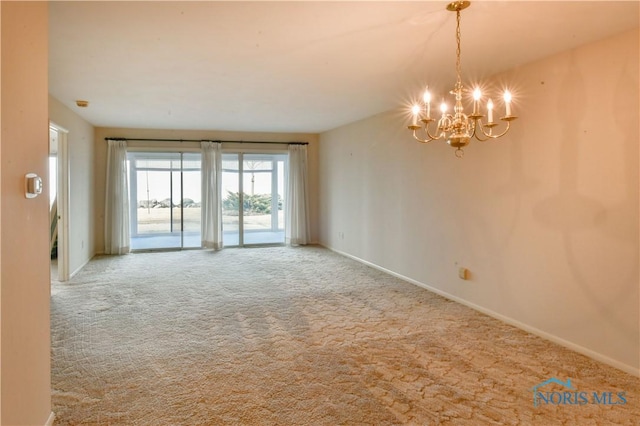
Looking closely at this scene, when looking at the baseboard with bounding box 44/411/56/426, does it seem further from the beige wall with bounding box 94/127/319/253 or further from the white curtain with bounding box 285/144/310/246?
the white curtain with bounding box 285/144/310/246

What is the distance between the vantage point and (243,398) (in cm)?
243

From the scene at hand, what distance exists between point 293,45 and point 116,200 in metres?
5.66

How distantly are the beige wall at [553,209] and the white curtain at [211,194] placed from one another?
414 cm

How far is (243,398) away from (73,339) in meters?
1.85

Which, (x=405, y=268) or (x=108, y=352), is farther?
(x=405, y=268)

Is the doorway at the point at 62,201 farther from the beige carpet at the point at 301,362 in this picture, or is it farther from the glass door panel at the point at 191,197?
the glass door panel at the point at 191,197

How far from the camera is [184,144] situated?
773cm

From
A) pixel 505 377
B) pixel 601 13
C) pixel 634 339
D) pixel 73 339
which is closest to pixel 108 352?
pixel 73 339

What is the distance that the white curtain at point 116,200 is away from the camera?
7.28m

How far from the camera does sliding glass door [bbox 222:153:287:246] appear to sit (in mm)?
8180

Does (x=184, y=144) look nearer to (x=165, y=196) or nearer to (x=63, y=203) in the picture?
(x=165, y=196)

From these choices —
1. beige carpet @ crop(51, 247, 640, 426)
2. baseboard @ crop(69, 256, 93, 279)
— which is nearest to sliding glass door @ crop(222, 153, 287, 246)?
baseboard @ crop(69, 256, 93, 279)

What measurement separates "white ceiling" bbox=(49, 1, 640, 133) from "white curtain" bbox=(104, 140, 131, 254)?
2.43 metres

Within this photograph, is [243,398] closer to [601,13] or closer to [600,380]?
[600,380]
